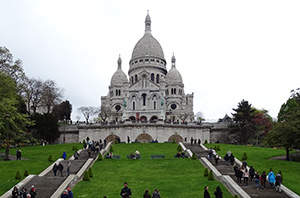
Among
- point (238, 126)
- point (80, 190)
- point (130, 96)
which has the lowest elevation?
point (80, 190)

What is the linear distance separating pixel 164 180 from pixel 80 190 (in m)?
6.26

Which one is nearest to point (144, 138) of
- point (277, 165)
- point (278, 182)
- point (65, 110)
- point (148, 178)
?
point (277, 165)

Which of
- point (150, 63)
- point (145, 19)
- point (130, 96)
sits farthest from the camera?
point (145, 19)

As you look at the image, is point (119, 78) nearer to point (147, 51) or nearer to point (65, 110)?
point (147, 51)

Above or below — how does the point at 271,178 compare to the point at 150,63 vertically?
below

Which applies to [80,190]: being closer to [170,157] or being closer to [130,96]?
[170,157]

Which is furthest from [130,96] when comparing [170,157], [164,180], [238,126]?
[164,180]

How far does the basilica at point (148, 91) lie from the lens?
282 feet

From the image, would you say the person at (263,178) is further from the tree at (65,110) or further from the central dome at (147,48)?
the central dome at (147,48)

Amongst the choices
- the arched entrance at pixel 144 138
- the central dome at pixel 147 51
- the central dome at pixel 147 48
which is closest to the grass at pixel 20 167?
the arched entrance at pixel 144 138

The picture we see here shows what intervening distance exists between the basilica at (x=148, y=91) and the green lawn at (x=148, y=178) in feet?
146

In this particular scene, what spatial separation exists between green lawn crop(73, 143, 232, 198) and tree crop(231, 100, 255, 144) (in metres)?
32.1

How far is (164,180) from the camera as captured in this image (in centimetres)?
2673

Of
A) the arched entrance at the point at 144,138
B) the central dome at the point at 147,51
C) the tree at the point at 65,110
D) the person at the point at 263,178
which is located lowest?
the person at the point at 263,178
